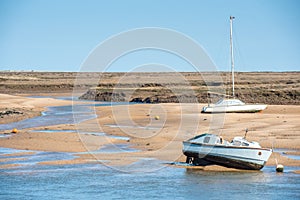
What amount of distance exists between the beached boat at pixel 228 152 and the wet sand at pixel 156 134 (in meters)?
0.69

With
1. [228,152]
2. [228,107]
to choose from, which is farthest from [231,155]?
[228,107]

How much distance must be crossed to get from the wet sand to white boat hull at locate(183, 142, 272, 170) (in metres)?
0.67

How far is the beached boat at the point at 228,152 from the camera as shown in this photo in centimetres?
2456

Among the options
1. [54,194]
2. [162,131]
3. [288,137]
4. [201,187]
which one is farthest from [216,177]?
[162,131]

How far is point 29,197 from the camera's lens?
20.0 m

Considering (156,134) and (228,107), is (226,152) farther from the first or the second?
(228,107)

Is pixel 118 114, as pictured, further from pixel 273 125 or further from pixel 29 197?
pixel 29 197

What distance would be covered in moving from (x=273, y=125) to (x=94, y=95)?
5468 centimetres

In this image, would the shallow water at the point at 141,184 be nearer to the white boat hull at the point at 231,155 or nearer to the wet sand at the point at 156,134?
the white boat hull at the point at 231,155

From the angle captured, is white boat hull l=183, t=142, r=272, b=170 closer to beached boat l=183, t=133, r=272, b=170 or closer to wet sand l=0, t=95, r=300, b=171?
beached boat l=183, t=133, r=272, b=170

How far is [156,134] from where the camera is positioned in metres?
37.8

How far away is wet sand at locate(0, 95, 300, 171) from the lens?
96.2ft

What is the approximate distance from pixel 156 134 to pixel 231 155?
1334 centimetres

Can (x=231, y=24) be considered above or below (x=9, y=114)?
above
